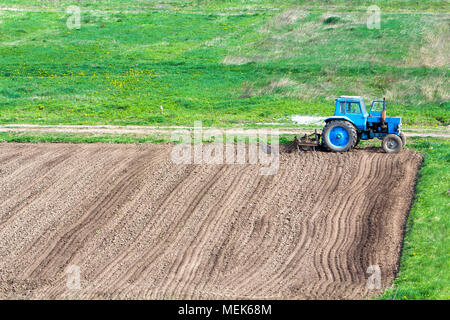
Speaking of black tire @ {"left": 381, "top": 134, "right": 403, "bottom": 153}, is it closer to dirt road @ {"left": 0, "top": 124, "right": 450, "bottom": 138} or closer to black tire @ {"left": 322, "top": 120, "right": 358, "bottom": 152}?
black tire @ {"left": 322, "top": 120, "right": 358, "bottom": 152}

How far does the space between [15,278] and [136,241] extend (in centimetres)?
368

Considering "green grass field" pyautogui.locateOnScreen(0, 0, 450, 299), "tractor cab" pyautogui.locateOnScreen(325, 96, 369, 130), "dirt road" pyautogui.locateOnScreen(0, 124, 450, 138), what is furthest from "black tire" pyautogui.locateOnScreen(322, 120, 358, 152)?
"dirt road" pyautogui.locateOnScreen(0, 124, 450, 138)

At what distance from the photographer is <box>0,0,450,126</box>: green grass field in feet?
113

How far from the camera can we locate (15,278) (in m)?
17.3

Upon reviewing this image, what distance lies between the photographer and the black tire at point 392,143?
82.5 ft

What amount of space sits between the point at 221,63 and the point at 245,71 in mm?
2943

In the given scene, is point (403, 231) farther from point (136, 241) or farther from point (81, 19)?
point (81, 19)

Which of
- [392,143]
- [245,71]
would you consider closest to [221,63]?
[245,71]

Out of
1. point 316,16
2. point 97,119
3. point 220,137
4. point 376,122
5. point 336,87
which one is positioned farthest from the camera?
point 316,16

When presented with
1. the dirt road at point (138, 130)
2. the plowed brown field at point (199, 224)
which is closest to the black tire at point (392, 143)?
the plowed brown field at point (199, 224)

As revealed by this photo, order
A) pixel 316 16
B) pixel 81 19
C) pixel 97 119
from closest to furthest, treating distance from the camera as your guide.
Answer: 1. pixel 97 119
2. pixel 316 16
3. pixel 81 19

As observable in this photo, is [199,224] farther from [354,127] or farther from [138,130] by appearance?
[138,130]

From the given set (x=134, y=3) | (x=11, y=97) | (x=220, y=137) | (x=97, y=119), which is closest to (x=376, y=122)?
(x=220, y=137)

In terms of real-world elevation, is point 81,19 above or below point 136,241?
above
